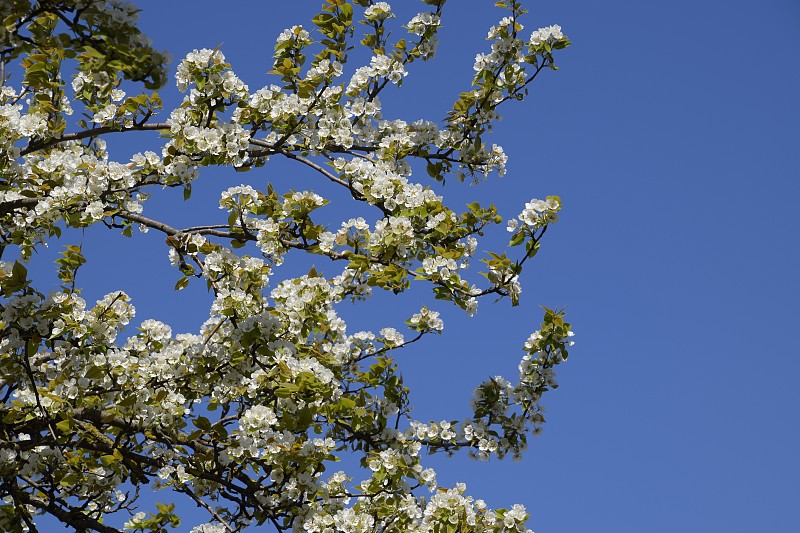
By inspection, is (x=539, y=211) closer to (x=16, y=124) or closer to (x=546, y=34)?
(x=546, y=34)

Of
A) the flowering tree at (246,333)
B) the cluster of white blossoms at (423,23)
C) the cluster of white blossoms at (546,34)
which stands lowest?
the flowering tree at (246,333)

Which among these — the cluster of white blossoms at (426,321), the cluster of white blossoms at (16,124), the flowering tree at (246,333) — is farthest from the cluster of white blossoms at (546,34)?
the cluster of white blossoms at (16,124)

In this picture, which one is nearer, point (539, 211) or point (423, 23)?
point (539, 211)

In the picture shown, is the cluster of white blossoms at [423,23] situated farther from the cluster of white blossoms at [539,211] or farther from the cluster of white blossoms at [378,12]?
the cluster of white blossoms at [539,211]

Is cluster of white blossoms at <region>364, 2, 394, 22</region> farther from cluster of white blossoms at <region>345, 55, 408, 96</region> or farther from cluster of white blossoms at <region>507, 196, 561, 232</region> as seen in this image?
cluster of white blossoms at <region>507, 196, 561, 232</region>

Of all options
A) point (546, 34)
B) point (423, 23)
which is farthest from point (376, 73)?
point (546, 34)

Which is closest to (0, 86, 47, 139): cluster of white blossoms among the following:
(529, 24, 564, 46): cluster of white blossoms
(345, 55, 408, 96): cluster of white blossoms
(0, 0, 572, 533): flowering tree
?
(0, 0, 572, 533): flowering tree

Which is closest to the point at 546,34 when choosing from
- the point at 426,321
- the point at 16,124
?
the point at 426,321

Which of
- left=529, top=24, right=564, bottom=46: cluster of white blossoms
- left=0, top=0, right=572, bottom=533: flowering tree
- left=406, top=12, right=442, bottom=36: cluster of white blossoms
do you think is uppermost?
left=406, top=12, right=442, bottom=36: cluster of white blossoms

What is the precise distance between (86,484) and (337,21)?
383 cm

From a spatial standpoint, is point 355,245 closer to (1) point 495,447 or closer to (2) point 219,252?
(2) point 219,252

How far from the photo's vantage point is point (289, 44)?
654 centimetres

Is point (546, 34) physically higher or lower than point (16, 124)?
higher

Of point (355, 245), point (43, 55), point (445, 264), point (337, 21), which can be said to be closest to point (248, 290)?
point (355, 245)
